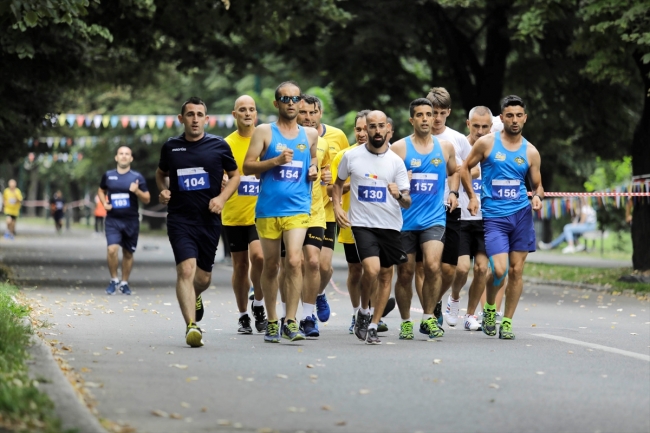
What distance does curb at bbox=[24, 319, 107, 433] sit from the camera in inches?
260

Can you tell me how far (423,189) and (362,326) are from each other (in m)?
1.31

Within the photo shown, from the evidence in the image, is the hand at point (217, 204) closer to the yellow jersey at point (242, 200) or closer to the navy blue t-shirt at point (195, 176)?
the navy blue t-shirt at point (195, 176)

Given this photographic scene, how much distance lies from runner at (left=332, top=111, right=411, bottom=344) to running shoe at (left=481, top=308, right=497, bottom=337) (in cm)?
129

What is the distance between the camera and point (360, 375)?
910 cm

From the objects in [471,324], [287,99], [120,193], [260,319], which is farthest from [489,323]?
[120,193]

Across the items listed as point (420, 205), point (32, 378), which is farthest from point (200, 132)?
point (32, 378)

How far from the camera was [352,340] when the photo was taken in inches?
462

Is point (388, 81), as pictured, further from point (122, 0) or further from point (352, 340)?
point (352, 340)

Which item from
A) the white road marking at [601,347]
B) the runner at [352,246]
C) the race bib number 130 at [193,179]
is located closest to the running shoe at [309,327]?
the runner at [352,246]

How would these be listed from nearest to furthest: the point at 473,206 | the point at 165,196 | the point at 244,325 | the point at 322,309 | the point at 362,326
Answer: the point at 165,196, the point at 362,326, the point at 473,206, the point at 244,325, the point at 322,309

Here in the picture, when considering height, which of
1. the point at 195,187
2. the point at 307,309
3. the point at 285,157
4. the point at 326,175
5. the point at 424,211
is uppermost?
the point at 285,157

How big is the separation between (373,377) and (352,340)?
2728mm

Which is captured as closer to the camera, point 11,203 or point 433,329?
point 433,329

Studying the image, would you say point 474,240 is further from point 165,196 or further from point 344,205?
point 165,196
